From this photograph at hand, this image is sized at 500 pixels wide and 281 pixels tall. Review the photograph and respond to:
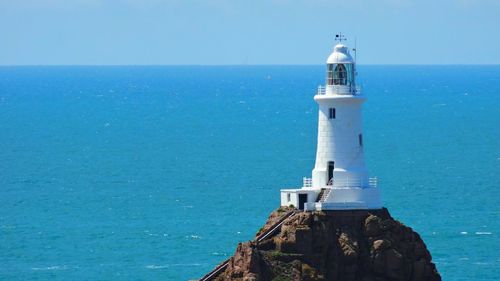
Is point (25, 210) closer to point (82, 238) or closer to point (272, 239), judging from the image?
point (82, 238)

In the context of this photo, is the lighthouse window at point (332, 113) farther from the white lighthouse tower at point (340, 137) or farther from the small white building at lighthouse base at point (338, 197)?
the small white building at lighthouse base at point (338, 197)

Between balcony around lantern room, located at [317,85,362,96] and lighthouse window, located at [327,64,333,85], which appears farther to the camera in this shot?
lighthouse window, located at [327,64,333,85]

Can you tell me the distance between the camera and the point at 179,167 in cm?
16450

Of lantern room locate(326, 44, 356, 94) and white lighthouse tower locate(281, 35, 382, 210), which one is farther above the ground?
lantern room locate(326, 44, 356, 94)

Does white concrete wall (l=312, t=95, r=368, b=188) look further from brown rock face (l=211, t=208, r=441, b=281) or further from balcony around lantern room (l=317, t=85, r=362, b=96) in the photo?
brown rock face (l=211, t=208, r=441, b=281)

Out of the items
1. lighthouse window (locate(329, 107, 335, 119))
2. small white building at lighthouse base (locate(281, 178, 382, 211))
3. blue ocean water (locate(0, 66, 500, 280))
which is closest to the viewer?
small white building at lighthouse base (locate(281, 178, 382, 211))

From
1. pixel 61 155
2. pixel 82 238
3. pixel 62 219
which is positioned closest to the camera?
pixel 82 238

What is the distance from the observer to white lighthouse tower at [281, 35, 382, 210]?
6975 cm

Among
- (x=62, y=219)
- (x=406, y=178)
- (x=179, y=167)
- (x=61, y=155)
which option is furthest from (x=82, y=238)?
(x=61, y=155)

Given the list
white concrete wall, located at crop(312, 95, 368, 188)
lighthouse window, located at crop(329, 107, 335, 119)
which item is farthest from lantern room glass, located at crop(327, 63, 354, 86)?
lighthouse window, located at crop(329, 107, 335, 119)

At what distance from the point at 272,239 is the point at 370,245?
3.82 metres
